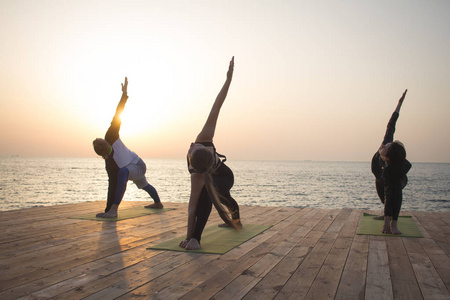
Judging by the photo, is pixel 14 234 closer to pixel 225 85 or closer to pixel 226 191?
pixel 226 191

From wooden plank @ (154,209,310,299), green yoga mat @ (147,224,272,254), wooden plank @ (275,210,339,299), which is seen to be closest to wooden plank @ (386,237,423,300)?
wooden plank @ (275,210,339,299)

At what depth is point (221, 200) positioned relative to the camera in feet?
12.2

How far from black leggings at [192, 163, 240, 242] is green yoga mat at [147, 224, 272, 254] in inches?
6.7

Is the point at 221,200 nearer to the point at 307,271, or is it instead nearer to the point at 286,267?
the point at 286,267

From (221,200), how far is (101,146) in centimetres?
199

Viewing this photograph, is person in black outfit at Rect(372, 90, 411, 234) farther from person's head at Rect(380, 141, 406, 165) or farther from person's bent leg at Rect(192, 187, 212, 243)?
person's bent leg at Rect(192, 187, 212, 243)

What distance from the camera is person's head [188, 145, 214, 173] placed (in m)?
2.96

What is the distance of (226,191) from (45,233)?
1.84 m

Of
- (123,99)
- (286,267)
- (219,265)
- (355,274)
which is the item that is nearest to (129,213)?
(123,99)

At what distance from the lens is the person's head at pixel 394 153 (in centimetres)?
396

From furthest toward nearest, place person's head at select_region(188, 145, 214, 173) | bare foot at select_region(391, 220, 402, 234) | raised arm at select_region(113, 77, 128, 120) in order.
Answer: raised arm at select_region(113, 77, 128, 120) < bare foot at select_region(391, 220, 402, 234) < person's head at select_region(188, 145, 214, 173)

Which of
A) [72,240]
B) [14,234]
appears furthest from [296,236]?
[14,234]

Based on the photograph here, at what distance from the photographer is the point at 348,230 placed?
13.6ft

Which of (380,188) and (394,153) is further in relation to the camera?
(380,188)
